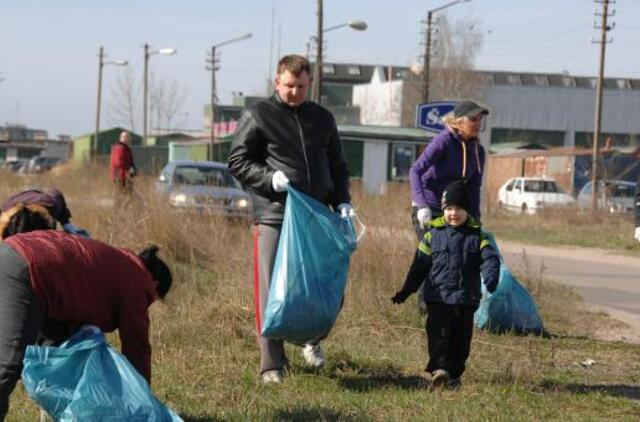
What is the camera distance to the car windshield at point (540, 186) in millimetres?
Result: 37188

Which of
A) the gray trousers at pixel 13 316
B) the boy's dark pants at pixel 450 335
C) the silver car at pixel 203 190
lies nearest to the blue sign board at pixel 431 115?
the silver car at pixel 203 190

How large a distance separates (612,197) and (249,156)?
28.1 metres

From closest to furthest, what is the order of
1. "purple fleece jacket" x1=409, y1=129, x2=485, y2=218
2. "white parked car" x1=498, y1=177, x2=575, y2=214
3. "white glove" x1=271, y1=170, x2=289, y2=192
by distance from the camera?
"white glove" x1=271, y1=170, x2=289, y2=192 < "purple fleece jacket" x1=409, y1=129, x2=485, y2=218 < "white parked car" x1=498, y1=177, x2=575, y2=214

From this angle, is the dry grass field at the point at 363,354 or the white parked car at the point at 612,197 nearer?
the dry grass field at the point at 363,354

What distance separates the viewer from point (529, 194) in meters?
36.9

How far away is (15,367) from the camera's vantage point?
4.28m

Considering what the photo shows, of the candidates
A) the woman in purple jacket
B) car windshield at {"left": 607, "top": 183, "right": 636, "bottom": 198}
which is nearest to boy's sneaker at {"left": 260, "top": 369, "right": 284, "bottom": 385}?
the woman in purple jacket

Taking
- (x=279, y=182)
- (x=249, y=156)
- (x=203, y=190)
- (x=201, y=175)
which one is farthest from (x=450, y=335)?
(x=201, y=175)

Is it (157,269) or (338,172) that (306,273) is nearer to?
(338,172)

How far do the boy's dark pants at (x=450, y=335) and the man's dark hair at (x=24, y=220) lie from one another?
2.41m

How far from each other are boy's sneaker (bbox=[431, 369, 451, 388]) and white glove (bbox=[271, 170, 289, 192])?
1363 millimetres

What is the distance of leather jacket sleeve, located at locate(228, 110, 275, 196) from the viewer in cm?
594

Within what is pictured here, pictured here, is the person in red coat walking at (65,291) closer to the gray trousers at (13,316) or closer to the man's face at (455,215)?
the gray trousers at (13,316)

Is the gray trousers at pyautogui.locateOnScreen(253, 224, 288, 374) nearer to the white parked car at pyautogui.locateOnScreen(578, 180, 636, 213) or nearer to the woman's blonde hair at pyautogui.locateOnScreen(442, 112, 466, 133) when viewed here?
the woman's blonde hair at pyautogui.locateOnScreen(442, 112, 466, 133)
